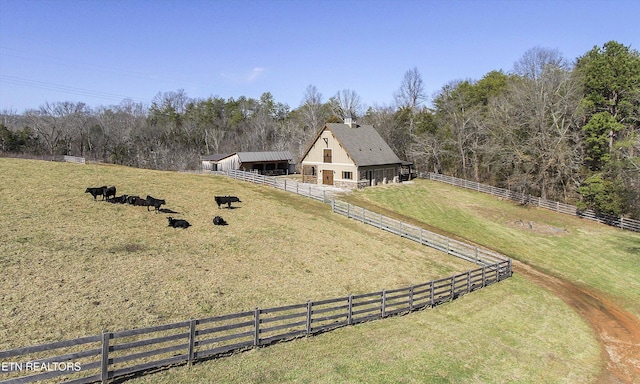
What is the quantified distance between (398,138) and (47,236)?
61.5 m

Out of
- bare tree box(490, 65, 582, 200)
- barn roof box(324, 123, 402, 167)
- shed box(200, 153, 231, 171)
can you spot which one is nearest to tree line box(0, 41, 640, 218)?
bare tree box(490, 65, 582, 200)

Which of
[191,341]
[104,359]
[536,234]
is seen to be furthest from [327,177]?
[104,359]

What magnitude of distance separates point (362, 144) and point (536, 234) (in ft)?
78.5

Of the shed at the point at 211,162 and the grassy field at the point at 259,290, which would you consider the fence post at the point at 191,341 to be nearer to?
the grassy field at the point at 259,290

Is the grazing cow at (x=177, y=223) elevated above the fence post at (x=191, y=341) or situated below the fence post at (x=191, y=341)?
above

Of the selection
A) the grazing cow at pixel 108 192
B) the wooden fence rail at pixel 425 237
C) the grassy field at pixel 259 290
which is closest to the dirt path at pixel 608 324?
the grassy field at pixel 259 290

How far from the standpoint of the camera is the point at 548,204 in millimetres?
47594

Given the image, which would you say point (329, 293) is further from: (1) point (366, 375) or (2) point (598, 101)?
(2) point (598, 101)

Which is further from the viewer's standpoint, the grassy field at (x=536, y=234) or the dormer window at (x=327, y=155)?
the dormer window at (x=327, y=155)

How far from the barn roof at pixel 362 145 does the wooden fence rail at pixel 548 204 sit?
A: 1168 centimetres

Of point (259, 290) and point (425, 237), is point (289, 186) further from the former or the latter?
point (259, 290)

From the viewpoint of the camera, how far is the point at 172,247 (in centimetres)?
2142

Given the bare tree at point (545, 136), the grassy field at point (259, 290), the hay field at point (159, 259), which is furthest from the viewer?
the bare tree at point (545, 136)

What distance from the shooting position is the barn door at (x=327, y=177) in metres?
50.7
